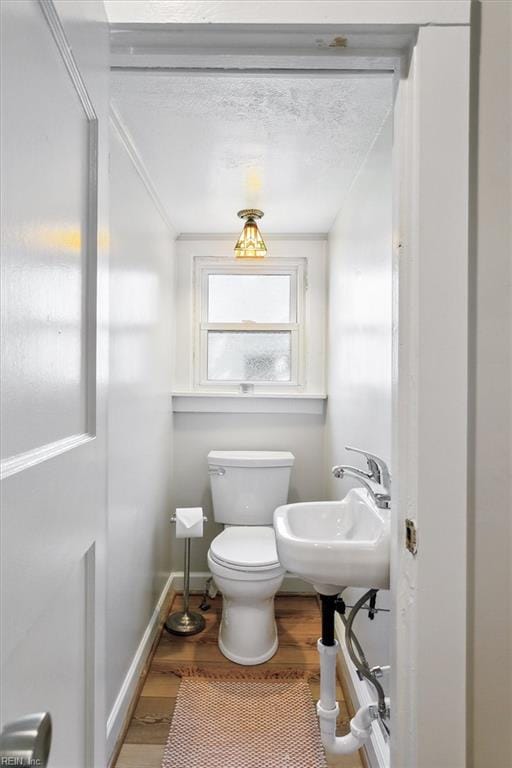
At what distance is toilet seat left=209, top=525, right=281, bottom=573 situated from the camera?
1.76 metres

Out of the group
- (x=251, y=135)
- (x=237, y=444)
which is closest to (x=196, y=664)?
(x=237, y=444)

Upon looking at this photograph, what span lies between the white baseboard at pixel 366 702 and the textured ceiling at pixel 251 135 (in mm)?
1729

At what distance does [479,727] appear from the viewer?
65 centimetres

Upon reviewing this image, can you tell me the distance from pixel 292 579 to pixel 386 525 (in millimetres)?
1537

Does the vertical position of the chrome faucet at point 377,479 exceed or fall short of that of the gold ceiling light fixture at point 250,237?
it falls short

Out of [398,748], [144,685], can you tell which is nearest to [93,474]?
[398,748]

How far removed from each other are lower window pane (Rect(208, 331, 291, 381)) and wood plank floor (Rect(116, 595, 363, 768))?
127cm

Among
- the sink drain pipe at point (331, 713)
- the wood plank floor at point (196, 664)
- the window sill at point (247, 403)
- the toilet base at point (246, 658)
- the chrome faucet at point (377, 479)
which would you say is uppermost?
the window sill at point (247, 403)

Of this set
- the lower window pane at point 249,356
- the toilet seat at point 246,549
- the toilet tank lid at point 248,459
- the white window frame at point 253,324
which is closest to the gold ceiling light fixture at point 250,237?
the white window frame at point 253,324

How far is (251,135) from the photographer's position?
147cm

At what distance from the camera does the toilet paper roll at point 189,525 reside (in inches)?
79.3

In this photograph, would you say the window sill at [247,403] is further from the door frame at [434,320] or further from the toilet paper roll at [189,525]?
the door frame at [434,320]

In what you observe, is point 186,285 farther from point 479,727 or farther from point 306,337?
point 479,727

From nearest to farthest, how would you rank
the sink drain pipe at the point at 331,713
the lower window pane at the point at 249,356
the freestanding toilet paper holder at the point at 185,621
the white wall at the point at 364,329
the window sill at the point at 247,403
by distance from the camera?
the sink drain pipe at the point at 331,713, the white wall at the point at 364,329, the freestanding toilet paper holder at the point at 185,621, the window sill at the point at 247,403, the lower window pane at the point at 249,356
